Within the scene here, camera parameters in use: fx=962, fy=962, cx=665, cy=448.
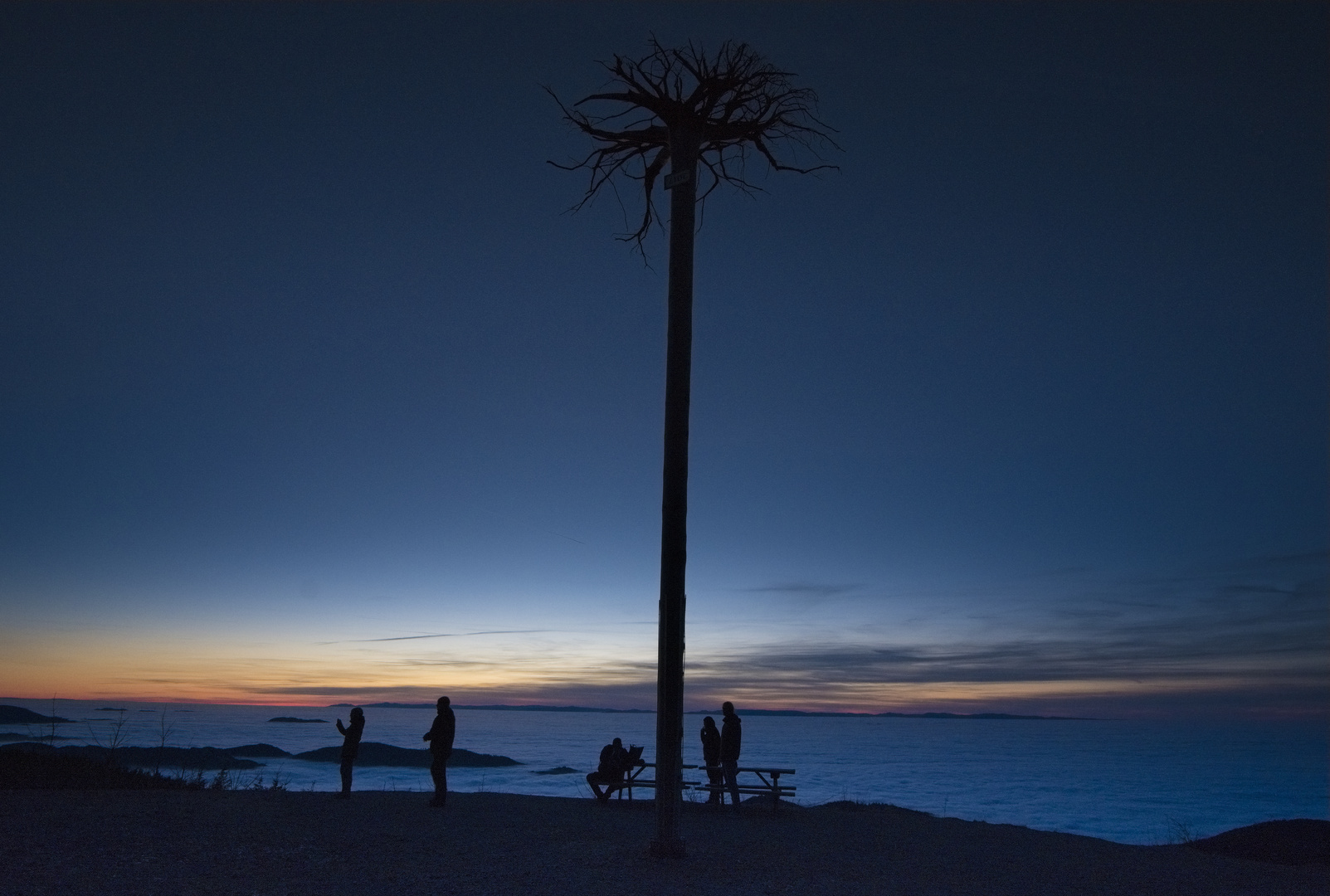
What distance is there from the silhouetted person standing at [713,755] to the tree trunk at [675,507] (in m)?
5.77

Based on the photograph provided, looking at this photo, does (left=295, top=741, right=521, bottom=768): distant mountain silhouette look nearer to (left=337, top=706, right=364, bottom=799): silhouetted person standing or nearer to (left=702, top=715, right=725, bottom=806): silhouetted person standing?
(left=337, top=706, right=364, bottom=799): silhouetted person standing

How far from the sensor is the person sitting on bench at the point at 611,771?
17.5 meters

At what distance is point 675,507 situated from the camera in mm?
11172

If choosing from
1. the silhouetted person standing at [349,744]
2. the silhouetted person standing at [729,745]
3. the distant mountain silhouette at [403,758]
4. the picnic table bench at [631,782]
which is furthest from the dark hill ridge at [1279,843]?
the distant mountain silhouette at [403,758]

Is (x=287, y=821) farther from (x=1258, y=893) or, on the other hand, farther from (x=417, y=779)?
(x=417, y=779)

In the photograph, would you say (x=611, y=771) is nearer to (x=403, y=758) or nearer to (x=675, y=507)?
(x=675, y=507)

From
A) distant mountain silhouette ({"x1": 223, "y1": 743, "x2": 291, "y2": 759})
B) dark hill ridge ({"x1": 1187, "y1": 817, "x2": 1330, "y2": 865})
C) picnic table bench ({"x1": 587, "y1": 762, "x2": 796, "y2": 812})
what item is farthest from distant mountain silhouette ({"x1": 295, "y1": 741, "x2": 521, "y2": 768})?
dark hill ridge ({"x1": 1187, "y1": 817, "x2": 1330, "y2": 865})

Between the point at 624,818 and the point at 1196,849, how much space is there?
9.40 m

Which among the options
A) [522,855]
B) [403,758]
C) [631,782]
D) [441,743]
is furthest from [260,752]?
[522,855]

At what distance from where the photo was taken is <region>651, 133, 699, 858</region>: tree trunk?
35.6 ft

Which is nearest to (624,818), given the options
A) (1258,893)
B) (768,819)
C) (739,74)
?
(768,819)

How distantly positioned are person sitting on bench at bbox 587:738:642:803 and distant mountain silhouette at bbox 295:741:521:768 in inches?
1943

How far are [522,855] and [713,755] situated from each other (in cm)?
621

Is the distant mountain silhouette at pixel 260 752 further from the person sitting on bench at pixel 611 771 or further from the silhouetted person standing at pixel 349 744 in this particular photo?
the person sitting on bench at pixel 611 771
